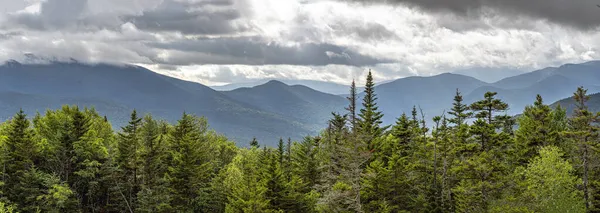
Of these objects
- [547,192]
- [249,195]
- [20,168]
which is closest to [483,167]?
[547,192]

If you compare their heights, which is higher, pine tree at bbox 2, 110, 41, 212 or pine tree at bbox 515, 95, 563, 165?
pine tree at bbox 515, 95, 563, 165

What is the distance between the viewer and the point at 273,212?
177 ft

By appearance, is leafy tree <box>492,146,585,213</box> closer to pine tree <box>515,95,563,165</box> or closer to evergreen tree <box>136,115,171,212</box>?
pine tree <box>515,95,563,165</box>

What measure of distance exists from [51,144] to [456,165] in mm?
52596

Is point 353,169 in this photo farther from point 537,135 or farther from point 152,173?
point 152,173

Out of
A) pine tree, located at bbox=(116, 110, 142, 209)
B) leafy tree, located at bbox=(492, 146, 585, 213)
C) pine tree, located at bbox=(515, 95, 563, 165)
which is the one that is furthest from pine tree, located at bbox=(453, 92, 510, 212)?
pine tree, located at bbox=(116, 110, 142, 209)

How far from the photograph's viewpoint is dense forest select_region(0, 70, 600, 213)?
43562 millimetres

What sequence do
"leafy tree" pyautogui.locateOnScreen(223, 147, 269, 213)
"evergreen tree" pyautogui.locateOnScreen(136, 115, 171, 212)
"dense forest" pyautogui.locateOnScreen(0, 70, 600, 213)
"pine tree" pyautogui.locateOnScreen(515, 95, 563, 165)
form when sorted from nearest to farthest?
"dense forest" pyautogui.locateOnScreen(0, 70, 600, 213), "leafy tree" pyautogui.locateOnScreen(223, 147, 269, 213), "pine tree" pyautogui.locateOnScreen(515, 95, 563, 165), "evergreen tree" pyautogui.locateOnScreen(136, 115, 171, 212)

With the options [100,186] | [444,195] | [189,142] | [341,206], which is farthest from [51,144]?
[444,195]

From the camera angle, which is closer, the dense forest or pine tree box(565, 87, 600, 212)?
pine tree box(565, 87, 600, 212)

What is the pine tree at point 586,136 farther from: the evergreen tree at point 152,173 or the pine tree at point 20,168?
the pine tree at point 20,168

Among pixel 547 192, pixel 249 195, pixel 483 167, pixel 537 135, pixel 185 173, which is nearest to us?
pixel 483 167

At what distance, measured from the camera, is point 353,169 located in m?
40.9

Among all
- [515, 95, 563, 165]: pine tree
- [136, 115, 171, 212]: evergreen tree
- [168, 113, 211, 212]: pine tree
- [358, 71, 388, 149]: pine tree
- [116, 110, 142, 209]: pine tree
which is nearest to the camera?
[515, 95, 563, 165]: pine tree
